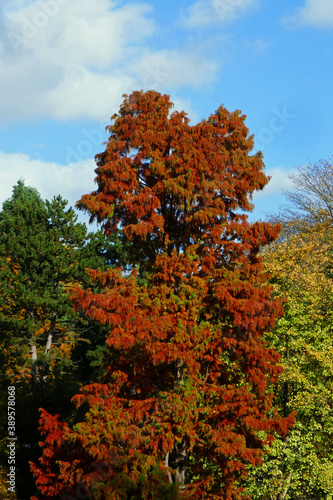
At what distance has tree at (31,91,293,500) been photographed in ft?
33.9

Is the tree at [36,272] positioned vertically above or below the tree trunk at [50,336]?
above

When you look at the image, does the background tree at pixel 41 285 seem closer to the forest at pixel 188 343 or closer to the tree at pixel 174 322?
the forest at pixel 188 343

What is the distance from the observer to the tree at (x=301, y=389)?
48.4ft

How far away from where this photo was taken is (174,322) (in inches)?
430

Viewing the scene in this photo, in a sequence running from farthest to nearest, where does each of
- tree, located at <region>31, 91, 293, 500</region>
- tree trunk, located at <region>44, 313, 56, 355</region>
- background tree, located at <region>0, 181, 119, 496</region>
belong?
tree trunk, located at <region>44, 313, 56, 355</region>, background tree, located at <region>0, 181, 119, 496</region>, tree, located at <region>31, 91, 293, 500</region>

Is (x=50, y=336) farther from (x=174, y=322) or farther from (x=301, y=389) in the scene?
(x=174, y=322)

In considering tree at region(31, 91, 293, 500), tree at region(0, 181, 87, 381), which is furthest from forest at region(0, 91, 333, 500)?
tree at region(0, 181, 87, 381)

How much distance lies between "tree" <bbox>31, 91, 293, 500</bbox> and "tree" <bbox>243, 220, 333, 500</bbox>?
3617 mm

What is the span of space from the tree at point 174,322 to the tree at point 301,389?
11.9ft

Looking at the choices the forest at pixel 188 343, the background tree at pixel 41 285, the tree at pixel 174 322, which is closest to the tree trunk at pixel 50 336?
the background tree at pixel 41 285

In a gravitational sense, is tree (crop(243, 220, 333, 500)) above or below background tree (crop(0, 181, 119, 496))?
below

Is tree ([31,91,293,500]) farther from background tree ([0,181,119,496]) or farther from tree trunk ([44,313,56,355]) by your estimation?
tree trunk ([44,313,56,355])

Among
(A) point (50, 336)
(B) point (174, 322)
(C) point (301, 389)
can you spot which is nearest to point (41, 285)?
(A) point (50, 336)

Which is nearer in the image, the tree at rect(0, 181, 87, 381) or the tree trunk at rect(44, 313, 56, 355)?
the tree at rect(0, 181, 87, 381)
